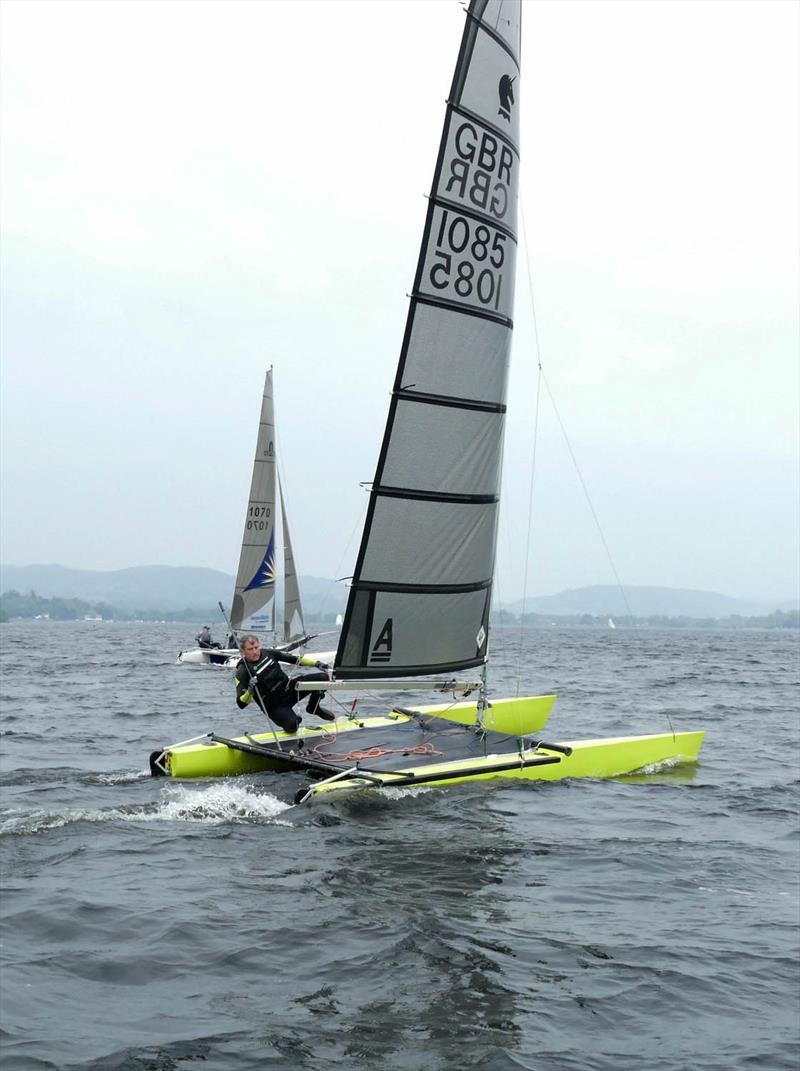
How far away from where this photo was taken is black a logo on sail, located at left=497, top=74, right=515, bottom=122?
10.5 m

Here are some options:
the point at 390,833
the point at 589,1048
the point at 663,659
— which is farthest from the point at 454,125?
the point at 663,659

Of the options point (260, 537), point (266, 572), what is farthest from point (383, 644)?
point (266, 572)

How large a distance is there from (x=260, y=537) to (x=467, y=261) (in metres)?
20.3

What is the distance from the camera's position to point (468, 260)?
1020cm

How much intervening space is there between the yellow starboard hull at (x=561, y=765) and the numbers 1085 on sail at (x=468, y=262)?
4667 millimetres

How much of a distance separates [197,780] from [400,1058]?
6375 mm

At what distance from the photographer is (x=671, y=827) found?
374 inches

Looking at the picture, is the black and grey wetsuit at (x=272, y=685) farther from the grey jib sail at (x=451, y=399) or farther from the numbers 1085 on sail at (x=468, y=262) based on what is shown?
the numbers 1085 on sail at (x=468, y=262)

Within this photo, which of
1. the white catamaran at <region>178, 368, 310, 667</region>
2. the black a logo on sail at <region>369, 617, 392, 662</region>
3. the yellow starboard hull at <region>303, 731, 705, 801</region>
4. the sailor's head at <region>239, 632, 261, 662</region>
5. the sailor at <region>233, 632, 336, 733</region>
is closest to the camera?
the yellow starboard hull at <region>303, 731, 705, 801</region>

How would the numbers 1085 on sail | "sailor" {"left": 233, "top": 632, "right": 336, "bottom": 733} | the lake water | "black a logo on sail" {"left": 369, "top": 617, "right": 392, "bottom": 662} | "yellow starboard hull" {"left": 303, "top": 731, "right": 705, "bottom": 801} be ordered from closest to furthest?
the lake water
"yellow starboard hull" {"left": 303, "top": 731, "right": 705, "bottom": 801}
the numbers 1085 on sail
"black a logo on sail" {"left": 369, "top": 617, "right": 392, "bottom": 662}
"sailor" {"left": 233, "top": 632, "right": 336, "bottom": 733}

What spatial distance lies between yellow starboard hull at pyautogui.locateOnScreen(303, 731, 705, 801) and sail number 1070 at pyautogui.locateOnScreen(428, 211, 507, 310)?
15.5ft

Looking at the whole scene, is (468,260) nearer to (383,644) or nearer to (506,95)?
(506,95)

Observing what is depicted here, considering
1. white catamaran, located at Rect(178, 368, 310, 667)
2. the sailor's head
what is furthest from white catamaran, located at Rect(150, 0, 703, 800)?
white catamaran, located at Rect(178, 368, 310, 667)

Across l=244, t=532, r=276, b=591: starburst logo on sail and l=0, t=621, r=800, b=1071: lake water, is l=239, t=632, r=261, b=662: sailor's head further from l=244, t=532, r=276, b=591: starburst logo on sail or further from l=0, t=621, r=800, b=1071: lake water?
l=244, t=532, r=276, b=591: starburst logo on sail
